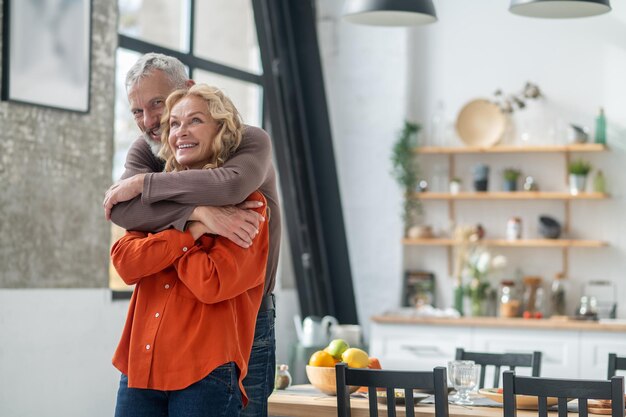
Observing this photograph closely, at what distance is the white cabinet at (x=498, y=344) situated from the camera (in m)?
5.82

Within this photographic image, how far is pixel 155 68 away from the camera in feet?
8.75

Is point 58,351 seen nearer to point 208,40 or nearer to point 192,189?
point 192,189

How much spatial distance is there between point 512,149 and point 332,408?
3526mm

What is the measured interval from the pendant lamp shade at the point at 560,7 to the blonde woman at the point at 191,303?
1954 mm

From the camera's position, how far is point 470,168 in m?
6.73

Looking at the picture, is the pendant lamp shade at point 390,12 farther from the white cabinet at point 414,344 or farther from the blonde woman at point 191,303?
the white cabinet at point 414,344

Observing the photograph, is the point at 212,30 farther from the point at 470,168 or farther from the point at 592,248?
the point at 592,248

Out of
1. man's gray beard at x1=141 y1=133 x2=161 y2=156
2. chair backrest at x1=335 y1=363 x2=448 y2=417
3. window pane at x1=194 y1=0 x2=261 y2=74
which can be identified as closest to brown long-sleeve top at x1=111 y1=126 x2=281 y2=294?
man's gray beard at x1=141 y1=133 x2=161 y2=156

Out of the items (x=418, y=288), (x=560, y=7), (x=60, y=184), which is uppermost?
(x=560, y=7)

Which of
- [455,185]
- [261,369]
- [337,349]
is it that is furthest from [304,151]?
[261,369]

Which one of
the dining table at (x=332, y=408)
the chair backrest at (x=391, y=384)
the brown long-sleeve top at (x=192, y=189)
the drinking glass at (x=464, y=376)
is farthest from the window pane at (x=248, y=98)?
the brown long-sleeve top at (x=192, y=189)

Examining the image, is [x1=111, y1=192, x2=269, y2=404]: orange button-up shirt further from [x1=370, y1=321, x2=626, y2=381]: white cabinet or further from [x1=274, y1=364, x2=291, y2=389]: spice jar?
[x1=370, y1=321, x2=626, y2=381]: white cabinet

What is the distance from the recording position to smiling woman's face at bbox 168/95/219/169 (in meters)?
2.46

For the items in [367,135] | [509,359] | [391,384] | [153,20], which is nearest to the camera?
[391,384]
